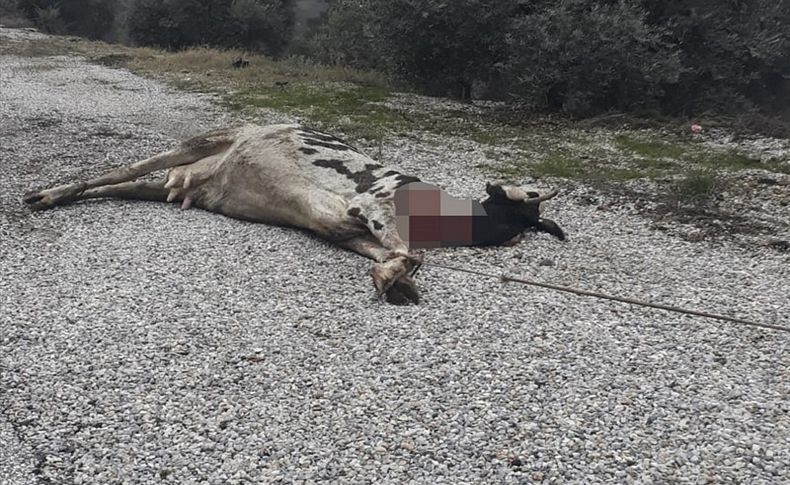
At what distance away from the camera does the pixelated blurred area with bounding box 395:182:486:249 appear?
663cm

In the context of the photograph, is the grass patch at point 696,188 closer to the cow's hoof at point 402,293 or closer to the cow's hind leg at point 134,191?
the cow's hoof at point 402,293

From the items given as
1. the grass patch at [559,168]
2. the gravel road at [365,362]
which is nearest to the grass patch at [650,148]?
the grass patch at [559,168]

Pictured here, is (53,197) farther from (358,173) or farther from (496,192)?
(496,192)

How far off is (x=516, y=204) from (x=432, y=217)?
3.16ft

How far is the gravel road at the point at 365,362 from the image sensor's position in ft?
12.3

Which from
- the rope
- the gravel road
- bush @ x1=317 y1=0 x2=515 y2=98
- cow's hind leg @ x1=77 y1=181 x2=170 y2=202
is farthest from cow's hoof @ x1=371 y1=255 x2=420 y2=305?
bush @ x1=317 y1=0 x2=515 y2=98

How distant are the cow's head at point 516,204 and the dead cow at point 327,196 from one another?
0.03ft

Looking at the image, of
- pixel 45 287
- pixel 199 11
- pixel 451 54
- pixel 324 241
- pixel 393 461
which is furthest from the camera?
pixel 199 11

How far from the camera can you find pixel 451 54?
1650 centimetres

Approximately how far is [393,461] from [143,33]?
3041cm

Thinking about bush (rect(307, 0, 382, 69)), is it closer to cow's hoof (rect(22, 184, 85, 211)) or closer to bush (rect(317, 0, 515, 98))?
bush (rect(317, 0, 515, 98))

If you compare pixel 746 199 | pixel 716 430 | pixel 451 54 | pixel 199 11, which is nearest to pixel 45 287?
pixel 716 430

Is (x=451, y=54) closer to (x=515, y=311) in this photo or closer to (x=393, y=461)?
(x=515, y=311)

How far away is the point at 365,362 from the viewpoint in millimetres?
4754
